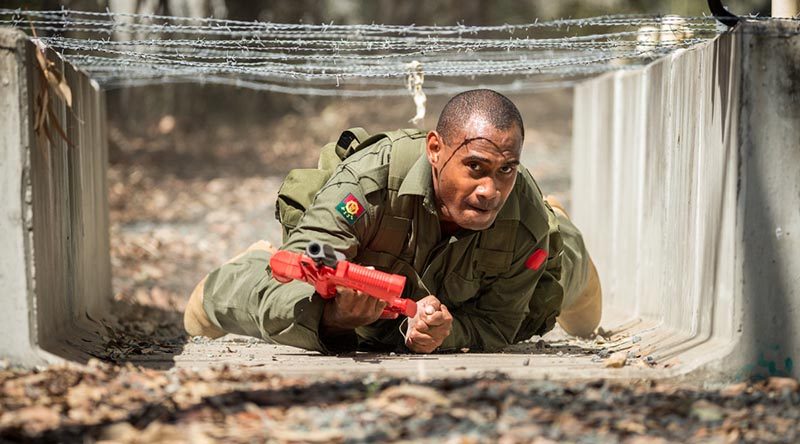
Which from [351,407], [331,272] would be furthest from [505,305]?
[351,407]

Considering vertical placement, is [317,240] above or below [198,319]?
above

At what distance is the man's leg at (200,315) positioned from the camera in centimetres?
526

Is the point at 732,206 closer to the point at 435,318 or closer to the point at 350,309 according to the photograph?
the point at 435,318

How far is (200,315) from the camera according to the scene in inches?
208

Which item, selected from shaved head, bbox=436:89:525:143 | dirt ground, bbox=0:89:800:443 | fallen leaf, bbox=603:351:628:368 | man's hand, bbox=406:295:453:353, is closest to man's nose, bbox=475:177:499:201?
shaved head, bbox=436:89:525:143

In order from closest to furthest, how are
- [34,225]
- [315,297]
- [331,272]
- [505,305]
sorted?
[34,225], [331,272], [315,297], [505,305]

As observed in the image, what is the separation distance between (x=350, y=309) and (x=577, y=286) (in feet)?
5.77

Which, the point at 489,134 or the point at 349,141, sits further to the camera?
the point at 349,141

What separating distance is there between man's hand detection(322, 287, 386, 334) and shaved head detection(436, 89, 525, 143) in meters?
0.79

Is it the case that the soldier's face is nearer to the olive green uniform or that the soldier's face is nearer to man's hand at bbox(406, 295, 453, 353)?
the olive green uniform

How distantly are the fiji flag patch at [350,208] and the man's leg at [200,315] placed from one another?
1.08m

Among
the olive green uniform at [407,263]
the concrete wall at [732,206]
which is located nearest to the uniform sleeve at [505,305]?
the olive green uniform at [407,263]

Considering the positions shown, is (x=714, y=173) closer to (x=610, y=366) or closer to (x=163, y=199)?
(x=610, y=366)

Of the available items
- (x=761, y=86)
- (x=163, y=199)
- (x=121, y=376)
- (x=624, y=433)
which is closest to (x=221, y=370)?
(x=121, y=376)
